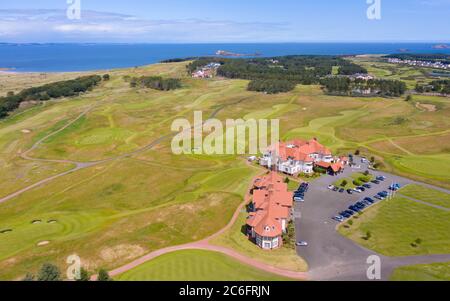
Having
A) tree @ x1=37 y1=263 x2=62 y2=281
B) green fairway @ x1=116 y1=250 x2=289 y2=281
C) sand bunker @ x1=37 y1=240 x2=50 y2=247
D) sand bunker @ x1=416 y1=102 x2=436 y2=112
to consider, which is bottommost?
sand bunker @ x1=37 y1=240 x2=50 y2=247

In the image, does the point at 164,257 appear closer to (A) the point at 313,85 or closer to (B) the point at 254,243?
(B) the point at 254,243

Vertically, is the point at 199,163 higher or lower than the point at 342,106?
lower

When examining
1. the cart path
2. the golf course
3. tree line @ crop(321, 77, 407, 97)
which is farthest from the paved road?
tree line @ crop(321, 77, 407, 97)

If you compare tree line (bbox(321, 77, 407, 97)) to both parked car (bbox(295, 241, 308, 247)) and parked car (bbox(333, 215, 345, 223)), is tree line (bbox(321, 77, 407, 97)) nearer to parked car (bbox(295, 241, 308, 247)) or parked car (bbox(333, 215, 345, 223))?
parked car (bbox(333, 215, 345, 223))

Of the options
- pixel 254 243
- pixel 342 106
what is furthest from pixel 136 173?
pixel 342 106

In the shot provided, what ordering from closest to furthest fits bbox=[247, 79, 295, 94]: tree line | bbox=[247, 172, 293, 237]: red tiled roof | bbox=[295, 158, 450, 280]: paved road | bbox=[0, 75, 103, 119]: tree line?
bbox=[295, 158, 450, 280]: paved road < bbox=[247, 172, 293, 237]: red tiled roof < bbox=[0, 75, 103, 119]: tree line < bbox=[247, 79, 295, 94]: tree line
